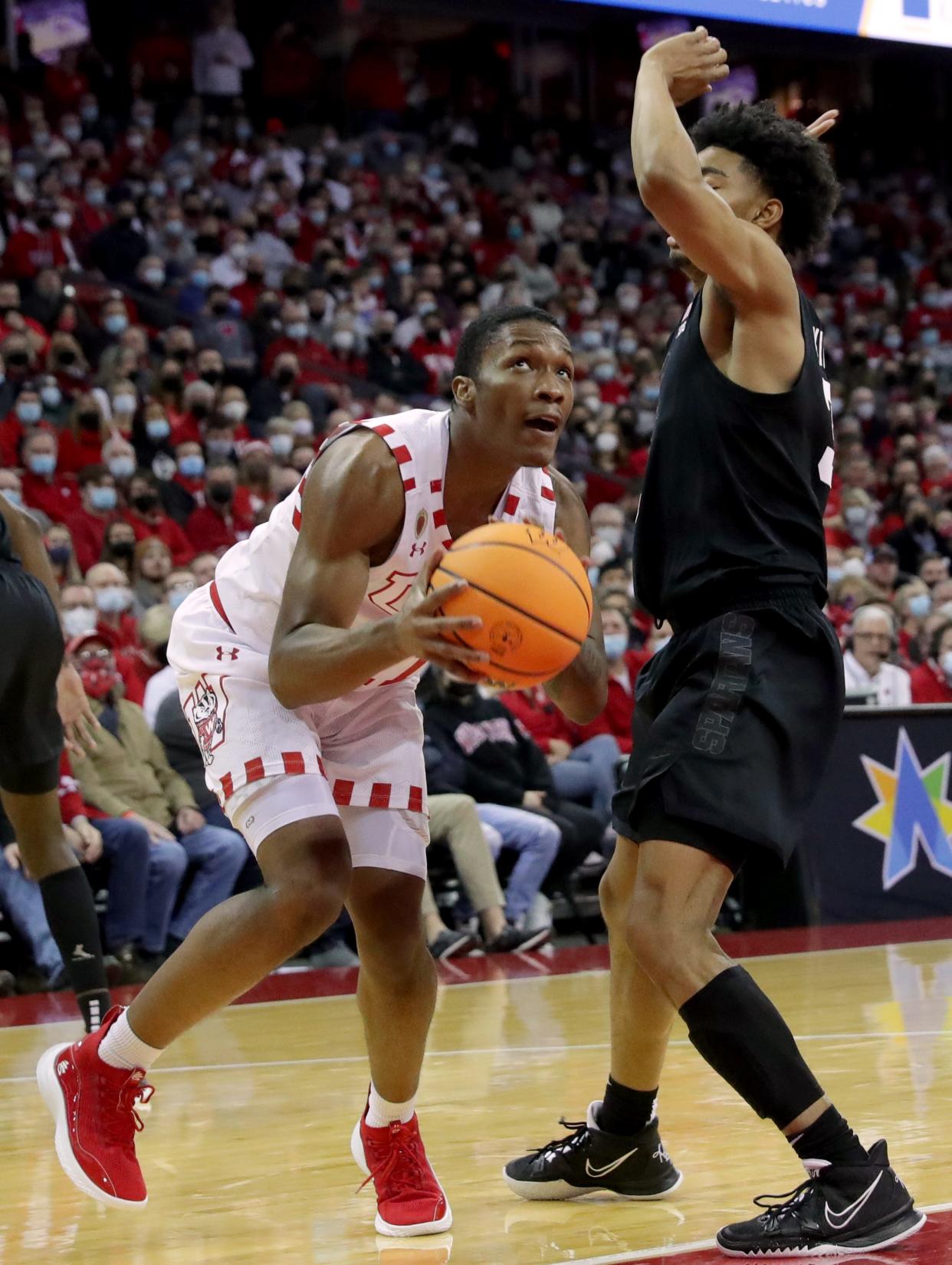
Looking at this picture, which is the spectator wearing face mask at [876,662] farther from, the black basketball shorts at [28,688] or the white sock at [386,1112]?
the white sock at [386,1112]

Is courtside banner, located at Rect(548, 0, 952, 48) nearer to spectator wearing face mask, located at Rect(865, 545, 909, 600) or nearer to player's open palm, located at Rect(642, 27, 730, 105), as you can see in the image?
spectator wearing face mask, located at Rect(865, 545, 909, 600)

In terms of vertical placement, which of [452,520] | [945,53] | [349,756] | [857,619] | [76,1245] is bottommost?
[857,619]

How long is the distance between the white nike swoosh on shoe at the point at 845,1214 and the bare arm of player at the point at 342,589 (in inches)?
46.4

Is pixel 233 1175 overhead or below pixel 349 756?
below

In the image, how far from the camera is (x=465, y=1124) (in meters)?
4.55

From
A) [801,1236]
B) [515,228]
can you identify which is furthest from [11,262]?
[801,1236]

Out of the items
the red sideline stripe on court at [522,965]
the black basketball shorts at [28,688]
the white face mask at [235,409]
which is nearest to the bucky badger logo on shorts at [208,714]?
the black basketball shorts at [28,688]

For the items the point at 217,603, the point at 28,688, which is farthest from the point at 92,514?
the point at 217,603

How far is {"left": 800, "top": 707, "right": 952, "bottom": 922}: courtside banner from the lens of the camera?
8922mm

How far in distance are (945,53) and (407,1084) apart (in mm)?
20137

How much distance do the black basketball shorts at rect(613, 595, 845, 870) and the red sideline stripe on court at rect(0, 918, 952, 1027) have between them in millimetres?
3317

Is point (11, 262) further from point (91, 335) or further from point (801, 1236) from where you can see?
point (801, 1236)

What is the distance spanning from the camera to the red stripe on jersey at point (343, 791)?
3.73 metres

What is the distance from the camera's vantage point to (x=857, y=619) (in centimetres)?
1025
